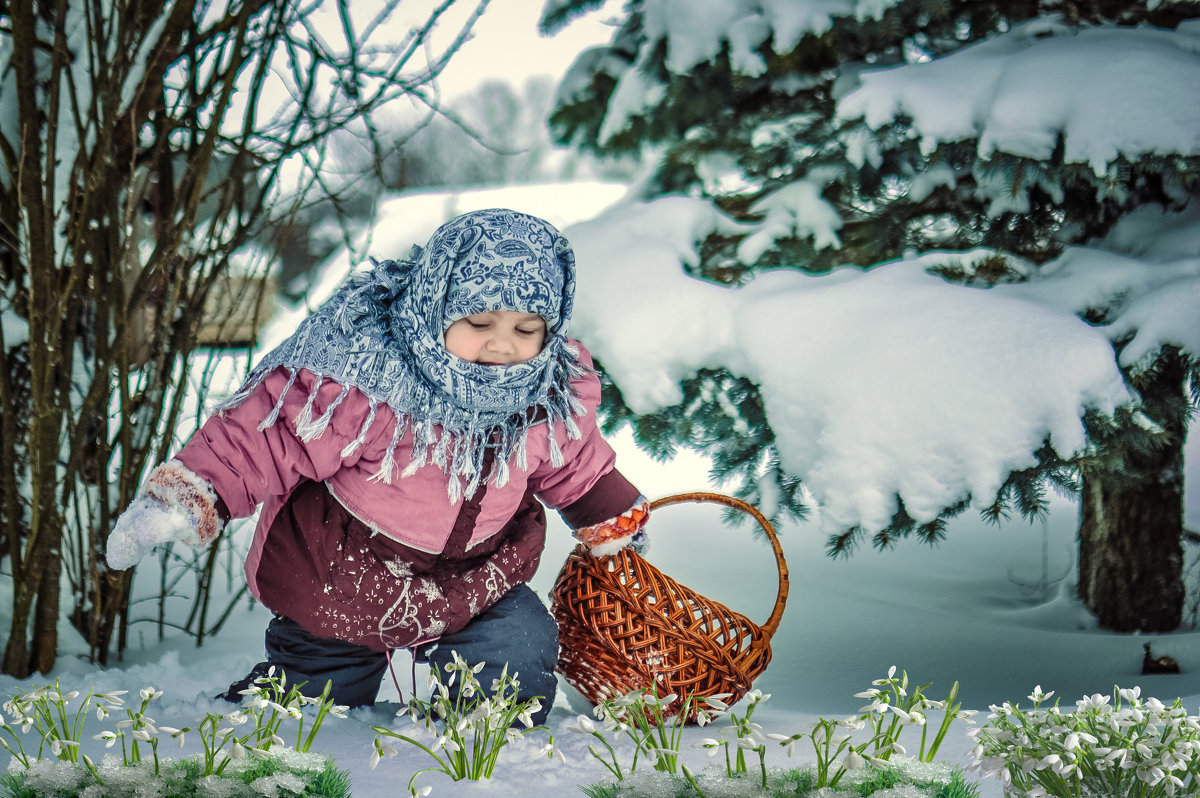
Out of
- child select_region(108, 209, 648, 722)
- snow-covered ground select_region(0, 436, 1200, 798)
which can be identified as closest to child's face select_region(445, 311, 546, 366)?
child select_region(108, 209, 648, 722)

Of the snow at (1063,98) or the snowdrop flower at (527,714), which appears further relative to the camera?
the snow at (1063,98)

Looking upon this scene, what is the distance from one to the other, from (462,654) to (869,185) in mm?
1624

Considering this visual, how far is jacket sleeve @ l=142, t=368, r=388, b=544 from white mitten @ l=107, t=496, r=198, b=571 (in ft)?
0.14

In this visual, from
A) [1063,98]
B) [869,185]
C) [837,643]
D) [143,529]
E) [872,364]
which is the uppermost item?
[1063,98]

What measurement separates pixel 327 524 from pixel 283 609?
18 centimetres

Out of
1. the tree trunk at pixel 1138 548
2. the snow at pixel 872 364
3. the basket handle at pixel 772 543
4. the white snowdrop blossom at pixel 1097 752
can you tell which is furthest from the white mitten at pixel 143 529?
the tree trunk at pixel 1138 548

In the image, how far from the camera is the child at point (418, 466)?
1531mm

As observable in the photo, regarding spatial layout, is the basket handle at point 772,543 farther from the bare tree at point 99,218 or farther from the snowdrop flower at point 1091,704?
the bare tree at point 99,218

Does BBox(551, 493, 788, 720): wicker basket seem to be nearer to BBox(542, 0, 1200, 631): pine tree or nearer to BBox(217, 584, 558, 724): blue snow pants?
BBox(217, 584, 558, 724): blue snow pants

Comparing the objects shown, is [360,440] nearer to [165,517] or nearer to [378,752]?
[165,517]

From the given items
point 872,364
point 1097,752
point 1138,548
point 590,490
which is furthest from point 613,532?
point 1138,548

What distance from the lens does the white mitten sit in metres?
1.36

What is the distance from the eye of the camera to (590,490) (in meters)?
1.81

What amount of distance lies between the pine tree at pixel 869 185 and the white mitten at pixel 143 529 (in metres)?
1.08
